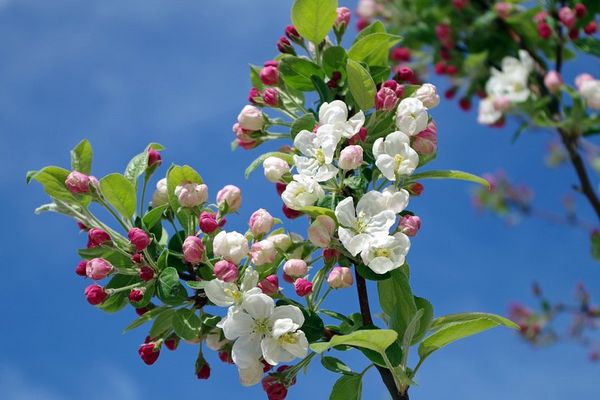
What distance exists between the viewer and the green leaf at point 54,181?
1566 mm

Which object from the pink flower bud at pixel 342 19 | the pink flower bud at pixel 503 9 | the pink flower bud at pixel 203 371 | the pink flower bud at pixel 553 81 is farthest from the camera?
the pink flower bud at pixel 503 9

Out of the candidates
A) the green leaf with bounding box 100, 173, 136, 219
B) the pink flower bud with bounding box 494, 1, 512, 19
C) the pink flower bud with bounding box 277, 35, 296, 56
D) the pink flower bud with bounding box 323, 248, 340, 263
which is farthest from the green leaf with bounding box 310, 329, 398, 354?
the pink flower bud with bounding box 494, 1, 512, 19

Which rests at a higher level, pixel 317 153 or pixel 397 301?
pixel 317 153

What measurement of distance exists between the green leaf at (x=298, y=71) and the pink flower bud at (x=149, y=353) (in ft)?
2.08

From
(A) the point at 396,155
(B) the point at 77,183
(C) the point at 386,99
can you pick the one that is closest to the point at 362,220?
(A) the point at 396,155

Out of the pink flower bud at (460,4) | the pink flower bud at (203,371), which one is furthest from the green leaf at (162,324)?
the pink flower bud at (460,4)

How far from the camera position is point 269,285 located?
138cm

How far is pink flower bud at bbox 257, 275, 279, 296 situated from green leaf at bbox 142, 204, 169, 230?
10.7 inches

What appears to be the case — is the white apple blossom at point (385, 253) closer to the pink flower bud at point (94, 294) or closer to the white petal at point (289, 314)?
the white petal at point (289, 314)

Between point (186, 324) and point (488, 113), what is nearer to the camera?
point (186, 324)

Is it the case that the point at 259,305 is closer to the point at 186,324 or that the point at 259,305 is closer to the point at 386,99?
the point at 186,324

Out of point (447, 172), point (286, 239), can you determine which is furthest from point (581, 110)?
point (286, 239)

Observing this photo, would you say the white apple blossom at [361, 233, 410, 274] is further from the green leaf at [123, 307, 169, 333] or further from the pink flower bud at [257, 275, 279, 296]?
the green leaf at [123, 307, 169, 333]

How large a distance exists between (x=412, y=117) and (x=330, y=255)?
0.32 metres
